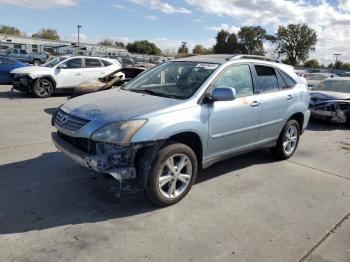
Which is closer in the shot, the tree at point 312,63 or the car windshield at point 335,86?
the car windshield at point 335,86

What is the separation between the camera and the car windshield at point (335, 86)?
37.0 feet

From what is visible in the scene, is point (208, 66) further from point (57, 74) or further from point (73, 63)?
point (73, 63)

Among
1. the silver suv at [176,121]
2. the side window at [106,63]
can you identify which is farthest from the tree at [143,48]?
the silver suv at [176,121]

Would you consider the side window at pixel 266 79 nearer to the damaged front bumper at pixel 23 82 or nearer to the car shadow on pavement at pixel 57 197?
the car shadow on pavement at pixel 57 197

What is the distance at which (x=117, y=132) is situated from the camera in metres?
3.87

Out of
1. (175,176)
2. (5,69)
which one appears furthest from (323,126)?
(5,69)

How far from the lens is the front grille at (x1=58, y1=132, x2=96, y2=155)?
4.08 meters

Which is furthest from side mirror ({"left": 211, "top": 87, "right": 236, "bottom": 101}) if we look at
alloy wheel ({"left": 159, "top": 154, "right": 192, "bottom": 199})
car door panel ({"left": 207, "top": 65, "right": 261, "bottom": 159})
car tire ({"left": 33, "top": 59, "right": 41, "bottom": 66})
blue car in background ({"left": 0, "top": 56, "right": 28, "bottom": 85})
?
car tire ({"left": 33, "top": 59, "right": 41, "bottom": 66})

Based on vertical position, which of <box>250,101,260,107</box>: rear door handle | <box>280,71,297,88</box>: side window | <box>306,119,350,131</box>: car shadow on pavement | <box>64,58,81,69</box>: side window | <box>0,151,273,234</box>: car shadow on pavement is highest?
<box>64,58,81,69</box>: side window

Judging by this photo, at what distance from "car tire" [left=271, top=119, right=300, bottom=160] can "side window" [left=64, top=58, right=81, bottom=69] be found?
9.97 metres

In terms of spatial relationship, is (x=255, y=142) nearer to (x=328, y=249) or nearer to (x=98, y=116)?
(x=328, y=249)

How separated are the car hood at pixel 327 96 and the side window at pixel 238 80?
6.02 metres

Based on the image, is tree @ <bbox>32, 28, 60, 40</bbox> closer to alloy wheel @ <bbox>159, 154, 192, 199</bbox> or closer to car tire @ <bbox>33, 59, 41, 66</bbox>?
car tire @ <bbox>33, 59, 41, 66</bbox>

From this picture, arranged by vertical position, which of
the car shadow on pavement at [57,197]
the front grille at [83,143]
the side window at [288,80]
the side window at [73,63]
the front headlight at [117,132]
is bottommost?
the car shadow on pavement at [57,197]
